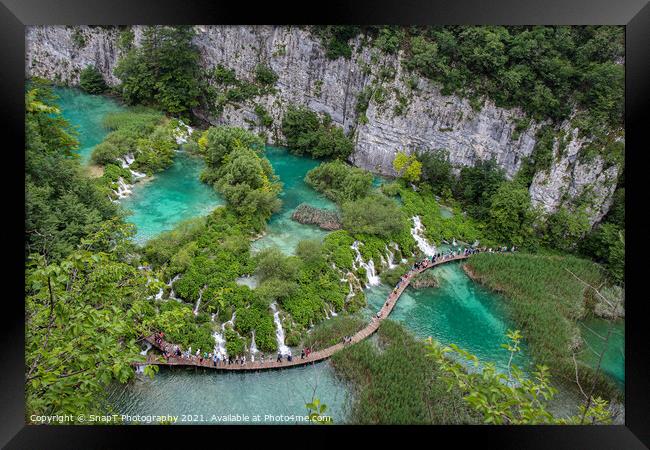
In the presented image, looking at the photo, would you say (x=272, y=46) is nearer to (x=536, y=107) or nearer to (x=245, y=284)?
(x=536, y=107)

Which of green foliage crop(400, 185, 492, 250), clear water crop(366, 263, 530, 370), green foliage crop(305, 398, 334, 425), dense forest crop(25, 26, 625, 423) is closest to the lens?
green foliage crop(305, 398, 334, 425)

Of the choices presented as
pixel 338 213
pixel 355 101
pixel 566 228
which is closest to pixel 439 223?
pixel 338 213

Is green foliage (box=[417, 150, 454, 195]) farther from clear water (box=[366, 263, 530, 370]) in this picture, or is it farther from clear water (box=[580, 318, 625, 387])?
clear water (box=[580, 318, 625, 387])

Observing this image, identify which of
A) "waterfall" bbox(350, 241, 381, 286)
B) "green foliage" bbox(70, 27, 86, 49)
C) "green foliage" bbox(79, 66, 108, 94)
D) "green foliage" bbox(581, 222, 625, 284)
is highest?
"green foliage" bbox(70, 27, 86, 49)

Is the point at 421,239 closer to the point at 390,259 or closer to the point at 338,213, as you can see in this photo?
the point at 390,259

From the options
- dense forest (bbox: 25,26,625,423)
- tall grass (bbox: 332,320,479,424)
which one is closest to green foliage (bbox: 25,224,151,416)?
dense forest (bbox: 25,26,625,423)

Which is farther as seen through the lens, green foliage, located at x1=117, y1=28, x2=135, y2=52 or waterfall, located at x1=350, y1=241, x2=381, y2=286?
green foliage, located at x1=117, y1=28, x2=135, y2=52

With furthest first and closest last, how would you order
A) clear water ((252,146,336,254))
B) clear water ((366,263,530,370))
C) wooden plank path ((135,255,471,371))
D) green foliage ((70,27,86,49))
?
green foliage ((70,27,86,49)) < clear water ((252,146,336,254)) < clear water ((366,263,530,370)) < wooden plank path ((135,255,471,371))
